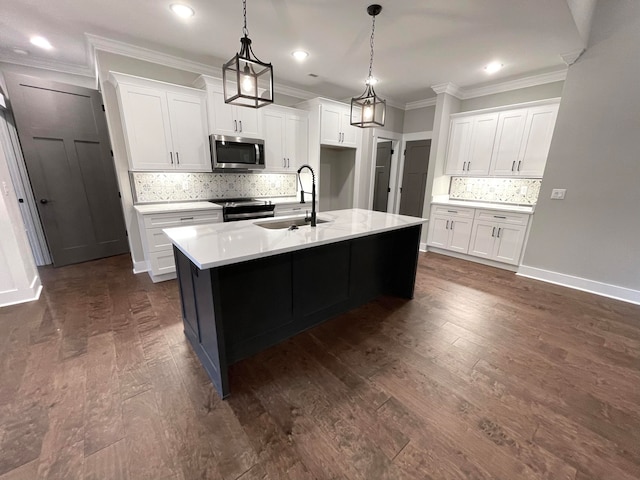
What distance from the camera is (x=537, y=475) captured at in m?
1.28

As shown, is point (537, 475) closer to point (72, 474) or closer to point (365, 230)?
point (365, 230)

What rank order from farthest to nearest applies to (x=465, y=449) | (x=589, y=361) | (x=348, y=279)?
1. (x=348, y=279)
2. (x=589, y=361)
3. (x=465, y=449)

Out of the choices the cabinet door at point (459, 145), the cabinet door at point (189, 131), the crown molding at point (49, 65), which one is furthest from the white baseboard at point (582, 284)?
the crown molding at point (49, 65)

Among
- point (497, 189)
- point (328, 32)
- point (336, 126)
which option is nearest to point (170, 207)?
point (328, 32)

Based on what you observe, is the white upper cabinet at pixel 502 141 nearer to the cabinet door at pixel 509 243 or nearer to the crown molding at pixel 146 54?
the cabinet door at pixel 509 243

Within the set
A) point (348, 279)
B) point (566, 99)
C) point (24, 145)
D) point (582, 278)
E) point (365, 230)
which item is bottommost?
point (582, 278)

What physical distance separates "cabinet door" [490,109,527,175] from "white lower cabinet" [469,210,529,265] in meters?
0.71

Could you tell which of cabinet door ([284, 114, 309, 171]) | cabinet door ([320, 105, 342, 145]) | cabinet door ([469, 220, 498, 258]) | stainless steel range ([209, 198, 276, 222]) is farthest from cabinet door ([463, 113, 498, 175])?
A: stainless steel range ([209, 198, 276, 222])

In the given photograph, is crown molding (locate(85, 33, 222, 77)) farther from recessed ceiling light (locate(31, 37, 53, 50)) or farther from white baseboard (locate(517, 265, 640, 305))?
white baseboard (locate(517, 265, 640, 305))

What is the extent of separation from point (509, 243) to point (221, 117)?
4574mm

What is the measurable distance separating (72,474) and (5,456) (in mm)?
409

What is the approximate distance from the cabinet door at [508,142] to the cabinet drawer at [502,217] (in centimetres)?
65

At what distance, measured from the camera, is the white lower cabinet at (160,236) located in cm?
317

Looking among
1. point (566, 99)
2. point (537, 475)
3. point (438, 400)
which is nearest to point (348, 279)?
point (438, 400)
